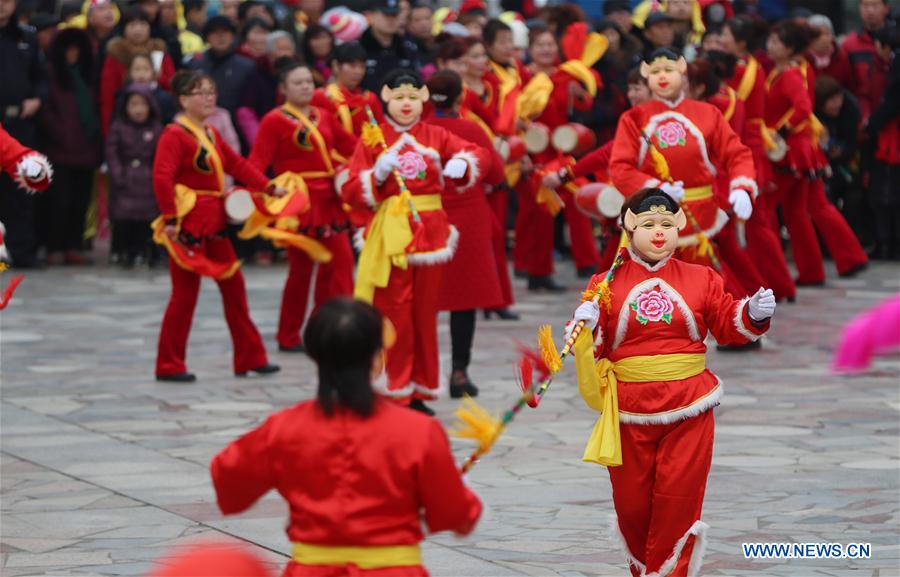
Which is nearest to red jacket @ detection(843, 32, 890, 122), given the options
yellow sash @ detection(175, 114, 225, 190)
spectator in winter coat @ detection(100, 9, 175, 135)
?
spectator in winter coat @ detection(100, 9, 175, 135)

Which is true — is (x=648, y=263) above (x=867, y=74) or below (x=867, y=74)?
above

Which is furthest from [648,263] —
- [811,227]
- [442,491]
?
[811,227]

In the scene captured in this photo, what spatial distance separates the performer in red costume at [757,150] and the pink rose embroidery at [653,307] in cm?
612

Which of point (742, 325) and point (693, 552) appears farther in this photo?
point (693, 552)

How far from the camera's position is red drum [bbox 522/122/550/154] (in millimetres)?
12930

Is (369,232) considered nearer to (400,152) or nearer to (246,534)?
(400,152)

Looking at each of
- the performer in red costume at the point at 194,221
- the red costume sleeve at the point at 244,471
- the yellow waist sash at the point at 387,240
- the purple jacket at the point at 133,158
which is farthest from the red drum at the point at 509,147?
the red costume sleeve at the point at 244,471

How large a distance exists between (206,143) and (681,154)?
2675 millimetres

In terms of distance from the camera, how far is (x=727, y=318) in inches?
230

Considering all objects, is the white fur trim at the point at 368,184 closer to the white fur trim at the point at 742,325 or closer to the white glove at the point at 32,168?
the white glove at the point at 32,168

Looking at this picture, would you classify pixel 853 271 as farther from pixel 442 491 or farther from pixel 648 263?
pixel 442 491

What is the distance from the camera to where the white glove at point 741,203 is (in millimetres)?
8875

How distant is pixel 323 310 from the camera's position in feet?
14.0

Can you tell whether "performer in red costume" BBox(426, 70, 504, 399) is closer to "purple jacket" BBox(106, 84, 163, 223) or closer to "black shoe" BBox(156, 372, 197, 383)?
"black shoe" BBox(156, 372, 197, 383)
